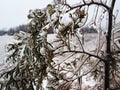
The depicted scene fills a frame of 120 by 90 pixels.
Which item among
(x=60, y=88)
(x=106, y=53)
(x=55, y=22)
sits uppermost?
(x=55, y=22)

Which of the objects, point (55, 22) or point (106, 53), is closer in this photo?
point (55, 22)

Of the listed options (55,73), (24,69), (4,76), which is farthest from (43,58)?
(55,73)

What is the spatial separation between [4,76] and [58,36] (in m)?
0.66

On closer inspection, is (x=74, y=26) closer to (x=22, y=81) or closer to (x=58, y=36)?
(x=58, y=36)

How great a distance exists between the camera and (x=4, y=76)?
302cm

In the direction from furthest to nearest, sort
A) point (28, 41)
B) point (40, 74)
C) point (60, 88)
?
point (60, 88) < point (40, 74) < point (28, 41)

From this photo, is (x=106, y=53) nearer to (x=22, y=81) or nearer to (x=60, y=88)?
(x=60, y=88)

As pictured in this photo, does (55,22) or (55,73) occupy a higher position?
(55,22)

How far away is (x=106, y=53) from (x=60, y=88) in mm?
659

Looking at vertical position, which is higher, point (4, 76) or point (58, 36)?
point (58, 36)

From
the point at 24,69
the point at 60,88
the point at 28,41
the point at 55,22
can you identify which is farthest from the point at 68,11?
the point at 60,88

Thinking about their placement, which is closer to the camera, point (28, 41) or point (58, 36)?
point (28, 41)

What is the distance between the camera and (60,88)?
139 inches

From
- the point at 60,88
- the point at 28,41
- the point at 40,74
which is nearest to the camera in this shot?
the point at 28,41
